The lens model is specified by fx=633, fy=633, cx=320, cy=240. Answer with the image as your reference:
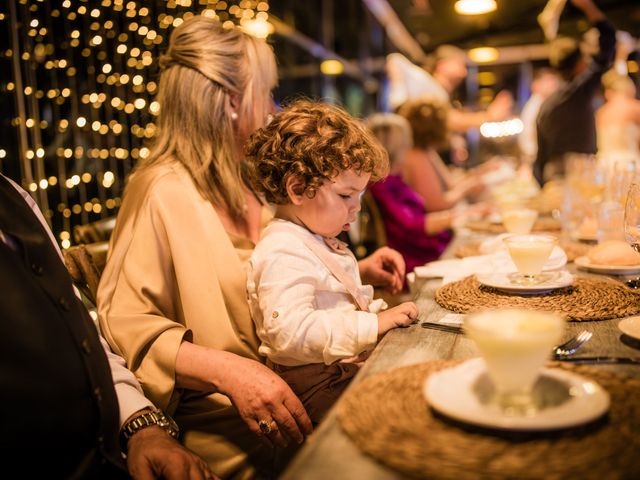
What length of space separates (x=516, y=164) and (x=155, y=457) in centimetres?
984

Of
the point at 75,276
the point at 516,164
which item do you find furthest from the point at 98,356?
the point at 516,164

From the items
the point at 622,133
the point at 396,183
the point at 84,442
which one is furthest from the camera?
the point at 622,133

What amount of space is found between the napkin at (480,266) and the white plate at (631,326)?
1.73 feet

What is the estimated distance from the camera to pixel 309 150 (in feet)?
5.50

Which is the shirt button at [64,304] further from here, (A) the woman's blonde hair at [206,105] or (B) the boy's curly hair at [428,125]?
(B) the boy's curly hair at [428,125]

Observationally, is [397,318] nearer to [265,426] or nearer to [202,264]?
[265,426]

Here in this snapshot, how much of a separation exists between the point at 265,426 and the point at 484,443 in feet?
2.54

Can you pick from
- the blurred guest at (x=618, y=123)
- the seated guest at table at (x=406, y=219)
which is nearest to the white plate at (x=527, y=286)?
the seated guest at table at (x=406, y=219)

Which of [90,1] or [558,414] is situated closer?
[558,414]

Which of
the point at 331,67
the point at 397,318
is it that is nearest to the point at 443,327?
the point at 397,318

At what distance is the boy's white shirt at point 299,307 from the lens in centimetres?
148

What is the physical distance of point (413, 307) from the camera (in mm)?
1500

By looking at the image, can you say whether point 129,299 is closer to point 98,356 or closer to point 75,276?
point 75,276

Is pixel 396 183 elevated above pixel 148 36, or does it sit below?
below
